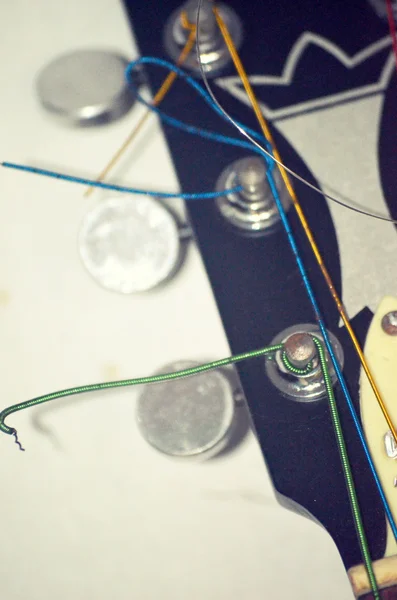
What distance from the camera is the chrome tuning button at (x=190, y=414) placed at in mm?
732

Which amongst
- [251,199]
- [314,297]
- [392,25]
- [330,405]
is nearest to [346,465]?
[330,405]

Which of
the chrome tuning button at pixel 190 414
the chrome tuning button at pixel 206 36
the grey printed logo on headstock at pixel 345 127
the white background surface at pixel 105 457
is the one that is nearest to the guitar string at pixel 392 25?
the grey printed logo on headstock at pixel 345 127

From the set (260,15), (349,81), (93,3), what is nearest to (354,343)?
(349,81)

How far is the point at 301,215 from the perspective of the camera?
2.44 feet

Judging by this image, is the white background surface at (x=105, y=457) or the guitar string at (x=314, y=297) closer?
the guitar string at (x=314, y=297)

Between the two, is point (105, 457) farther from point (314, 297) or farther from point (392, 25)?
point (392, 25)

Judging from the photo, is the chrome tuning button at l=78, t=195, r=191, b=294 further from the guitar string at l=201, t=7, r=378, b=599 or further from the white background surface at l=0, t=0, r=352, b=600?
the guitar string at l=201, t=7, r=378, b=599

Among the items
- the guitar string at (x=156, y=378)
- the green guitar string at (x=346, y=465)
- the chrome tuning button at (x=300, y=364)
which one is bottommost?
the green guitar string at (x=346, y=465)

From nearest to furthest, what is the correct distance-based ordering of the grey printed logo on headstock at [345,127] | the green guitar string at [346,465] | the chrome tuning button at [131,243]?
1. the green guitar string at [346,465]
2. the grey printed logo on headstock at [345,127]
3. the chrome tuning button at [131,243]

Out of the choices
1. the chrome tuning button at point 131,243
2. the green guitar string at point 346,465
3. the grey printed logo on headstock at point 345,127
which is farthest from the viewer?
the chrome tuning button at point 131,243

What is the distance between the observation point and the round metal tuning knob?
0.93 metres

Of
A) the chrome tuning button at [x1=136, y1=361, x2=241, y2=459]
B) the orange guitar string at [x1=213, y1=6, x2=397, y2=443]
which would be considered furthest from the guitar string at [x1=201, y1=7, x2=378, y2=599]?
the chrome tuning button at [x1=136, y1=361, x2=241, y2=459]

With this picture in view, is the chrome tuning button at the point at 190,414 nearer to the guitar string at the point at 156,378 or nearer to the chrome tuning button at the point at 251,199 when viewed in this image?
the guitar string at the point at 156,378

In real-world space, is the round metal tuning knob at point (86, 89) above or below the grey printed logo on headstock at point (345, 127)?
above
